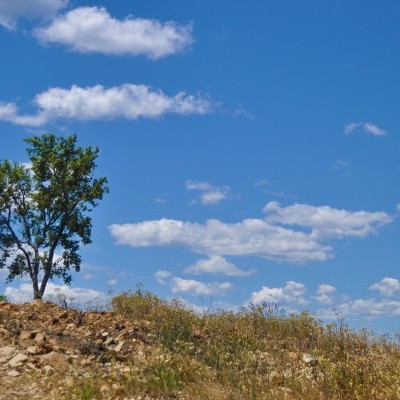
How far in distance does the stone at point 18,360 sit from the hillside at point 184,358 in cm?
2

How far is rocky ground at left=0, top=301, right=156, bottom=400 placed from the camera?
1017cm

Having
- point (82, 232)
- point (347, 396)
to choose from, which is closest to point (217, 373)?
point (347, 396)

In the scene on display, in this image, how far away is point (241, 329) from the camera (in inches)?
632

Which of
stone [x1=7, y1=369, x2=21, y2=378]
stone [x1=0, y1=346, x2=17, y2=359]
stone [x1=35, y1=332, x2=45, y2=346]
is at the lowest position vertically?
stone [x1=7, y1=369, x2=21, y2=378]

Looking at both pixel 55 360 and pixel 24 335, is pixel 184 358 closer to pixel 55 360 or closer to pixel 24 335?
pixel 55 360

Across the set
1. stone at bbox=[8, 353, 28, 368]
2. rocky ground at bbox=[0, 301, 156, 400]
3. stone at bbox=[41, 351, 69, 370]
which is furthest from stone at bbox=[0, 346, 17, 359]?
stone at bbox=[41, 351, 69, 370]

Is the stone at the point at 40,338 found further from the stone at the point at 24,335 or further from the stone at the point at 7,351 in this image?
the stone at the point at 7,351

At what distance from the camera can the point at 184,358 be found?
1107cm

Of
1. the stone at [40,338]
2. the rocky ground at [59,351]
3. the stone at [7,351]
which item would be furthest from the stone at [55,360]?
the stone at [40,338]

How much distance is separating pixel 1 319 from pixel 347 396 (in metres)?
8.95

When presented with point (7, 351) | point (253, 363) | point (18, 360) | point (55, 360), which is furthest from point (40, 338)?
point (253, 363)

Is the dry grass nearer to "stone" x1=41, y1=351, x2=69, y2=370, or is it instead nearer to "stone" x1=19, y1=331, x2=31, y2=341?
"stone" x1=41, y1=351, x2=69, y2=370

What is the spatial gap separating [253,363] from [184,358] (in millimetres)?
1301

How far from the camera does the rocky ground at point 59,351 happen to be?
10172 mm
